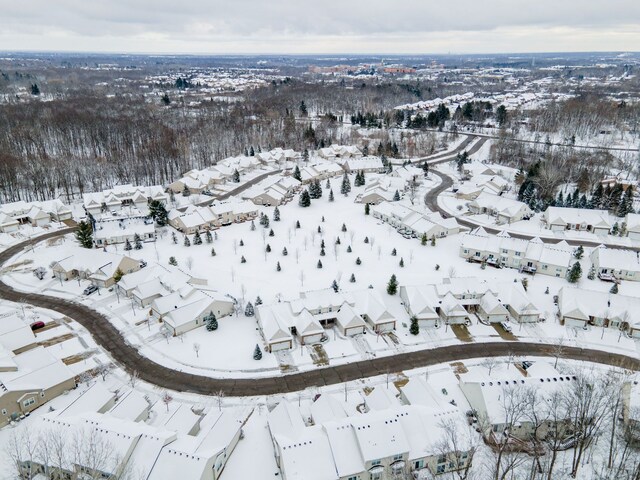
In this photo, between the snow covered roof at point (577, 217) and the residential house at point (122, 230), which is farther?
the snow covered roof at point (577, 217)

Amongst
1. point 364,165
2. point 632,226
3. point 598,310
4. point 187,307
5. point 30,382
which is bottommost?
point 30,382

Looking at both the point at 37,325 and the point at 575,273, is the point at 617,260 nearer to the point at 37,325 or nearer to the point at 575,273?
the point at 575,273

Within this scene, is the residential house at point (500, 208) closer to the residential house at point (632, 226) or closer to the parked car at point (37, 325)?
the residential house at point (632, 226)

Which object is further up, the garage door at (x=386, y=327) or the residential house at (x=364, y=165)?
the residential house at (x=364, y=165)

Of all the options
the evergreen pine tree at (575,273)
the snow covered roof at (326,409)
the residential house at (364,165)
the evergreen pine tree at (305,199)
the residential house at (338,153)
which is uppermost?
the residential house at (338,153)

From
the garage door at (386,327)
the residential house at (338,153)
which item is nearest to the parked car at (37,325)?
the garage door at (386,327)

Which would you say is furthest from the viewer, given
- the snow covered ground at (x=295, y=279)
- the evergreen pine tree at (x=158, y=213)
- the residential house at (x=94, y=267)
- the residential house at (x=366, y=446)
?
the evergreen pine tree at (x=158, y=213)

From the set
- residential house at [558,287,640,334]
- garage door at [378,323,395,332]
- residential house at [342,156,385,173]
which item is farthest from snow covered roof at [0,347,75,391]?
residential house at [342,156,385,173]

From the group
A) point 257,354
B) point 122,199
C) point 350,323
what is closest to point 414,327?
point 350,323
